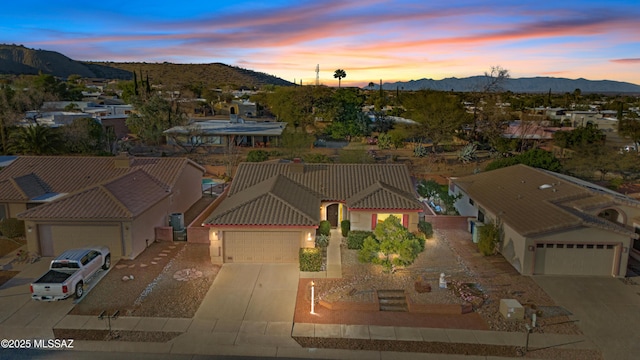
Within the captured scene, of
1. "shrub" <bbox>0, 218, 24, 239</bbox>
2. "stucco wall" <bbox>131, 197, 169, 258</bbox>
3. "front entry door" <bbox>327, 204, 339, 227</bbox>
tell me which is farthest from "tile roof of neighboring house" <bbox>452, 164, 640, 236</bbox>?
"shrub" <bbox>0, 218, 24, 239</bbox>

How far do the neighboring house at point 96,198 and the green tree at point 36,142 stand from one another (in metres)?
12.0

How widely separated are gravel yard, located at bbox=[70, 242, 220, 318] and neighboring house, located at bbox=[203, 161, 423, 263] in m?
1.64

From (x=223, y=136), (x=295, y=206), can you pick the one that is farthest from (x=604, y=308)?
(x=223, y=136)

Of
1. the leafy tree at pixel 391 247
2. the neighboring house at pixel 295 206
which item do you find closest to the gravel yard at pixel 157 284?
the neighboring house at pixel 295 206

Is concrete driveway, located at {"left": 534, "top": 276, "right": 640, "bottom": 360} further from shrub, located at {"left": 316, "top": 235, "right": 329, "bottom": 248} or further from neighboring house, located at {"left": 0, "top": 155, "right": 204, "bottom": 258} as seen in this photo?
neighboring house, located at {"left": 0, "top": 155, "right": 204, "bottom": 258}

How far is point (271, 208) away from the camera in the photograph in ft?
71.1

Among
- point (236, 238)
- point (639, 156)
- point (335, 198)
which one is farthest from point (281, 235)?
point (639, 156)

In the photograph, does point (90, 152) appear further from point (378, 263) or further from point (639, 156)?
point (639, 156)

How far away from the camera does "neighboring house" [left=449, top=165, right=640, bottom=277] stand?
1944cm

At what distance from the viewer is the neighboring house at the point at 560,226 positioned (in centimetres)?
1944

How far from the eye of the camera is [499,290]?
1844 cm

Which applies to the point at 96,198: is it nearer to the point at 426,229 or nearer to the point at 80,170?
the point at 80,170

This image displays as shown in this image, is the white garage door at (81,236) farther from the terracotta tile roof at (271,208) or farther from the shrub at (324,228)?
the shrub at (324,228)

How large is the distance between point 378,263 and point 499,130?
43.4 meters
